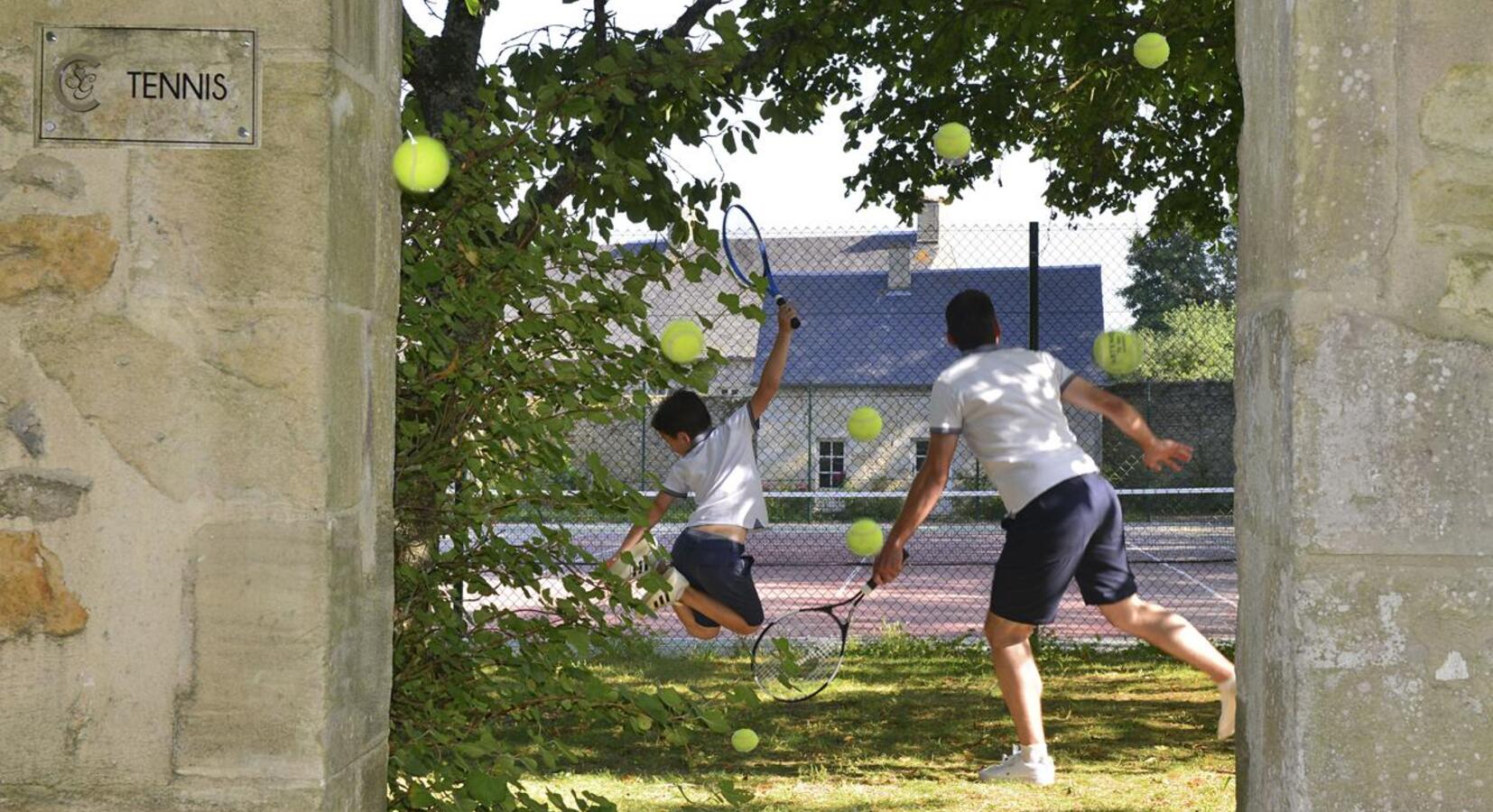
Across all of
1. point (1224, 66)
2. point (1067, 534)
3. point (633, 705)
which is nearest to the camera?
point (633, 705)

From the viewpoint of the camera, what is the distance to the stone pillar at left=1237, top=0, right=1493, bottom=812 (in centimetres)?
219

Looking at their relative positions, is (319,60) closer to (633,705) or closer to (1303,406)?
(633,705)

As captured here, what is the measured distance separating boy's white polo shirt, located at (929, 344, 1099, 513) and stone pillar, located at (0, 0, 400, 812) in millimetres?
3108

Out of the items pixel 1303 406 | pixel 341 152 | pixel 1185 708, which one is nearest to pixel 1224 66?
pixel 1185 708

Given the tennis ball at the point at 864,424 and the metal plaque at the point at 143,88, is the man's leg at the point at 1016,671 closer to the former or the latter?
the tennis ball at the point at 864,424

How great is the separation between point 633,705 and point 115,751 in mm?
1014

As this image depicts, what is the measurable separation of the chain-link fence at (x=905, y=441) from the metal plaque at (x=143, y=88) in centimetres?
981

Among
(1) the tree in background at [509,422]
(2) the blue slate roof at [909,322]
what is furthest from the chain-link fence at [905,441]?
(1) the tree in background at [509,422]

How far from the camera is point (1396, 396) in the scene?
7.21ft

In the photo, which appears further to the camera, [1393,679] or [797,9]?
[797,9]

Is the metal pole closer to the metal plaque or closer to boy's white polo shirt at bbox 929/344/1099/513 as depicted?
boy's white polo shirt at bbox 929/344/1099/513

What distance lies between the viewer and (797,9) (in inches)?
260

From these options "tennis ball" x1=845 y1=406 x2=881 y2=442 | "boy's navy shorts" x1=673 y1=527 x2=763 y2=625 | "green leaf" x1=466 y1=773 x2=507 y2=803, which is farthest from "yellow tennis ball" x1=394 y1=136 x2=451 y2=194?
"boy's navy shorts" x1=673 y1=527 x2=763 y2=625

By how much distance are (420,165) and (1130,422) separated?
9.43ft
